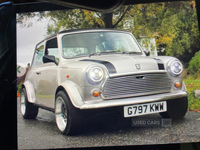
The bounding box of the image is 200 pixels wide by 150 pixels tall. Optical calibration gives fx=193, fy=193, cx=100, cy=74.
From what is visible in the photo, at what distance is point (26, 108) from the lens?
88.2 inches

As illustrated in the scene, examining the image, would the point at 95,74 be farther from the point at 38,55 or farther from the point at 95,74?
the point at 38,55

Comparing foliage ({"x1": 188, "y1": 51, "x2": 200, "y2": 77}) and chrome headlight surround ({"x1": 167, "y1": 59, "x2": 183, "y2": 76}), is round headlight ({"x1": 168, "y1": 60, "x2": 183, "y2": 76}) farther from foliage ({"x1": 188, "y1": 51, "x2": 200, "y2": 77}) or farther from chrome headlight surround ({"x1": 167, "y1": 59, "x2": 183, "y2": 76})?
foliage ({"x1": 188, "y1": 51, "x2": 200, "y2": 77})

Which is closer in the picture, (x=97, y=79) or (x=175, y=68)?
(x=97, y=79)

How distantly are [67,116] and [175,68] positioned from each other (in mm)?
1267

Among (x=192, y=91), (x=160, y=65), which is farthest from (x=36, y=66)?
(x=192, y=91)

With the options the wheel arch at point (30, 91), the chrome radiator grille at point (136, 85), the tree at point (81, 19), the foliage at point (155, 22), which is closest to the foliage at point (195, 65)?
the foliage at point (155, 22)

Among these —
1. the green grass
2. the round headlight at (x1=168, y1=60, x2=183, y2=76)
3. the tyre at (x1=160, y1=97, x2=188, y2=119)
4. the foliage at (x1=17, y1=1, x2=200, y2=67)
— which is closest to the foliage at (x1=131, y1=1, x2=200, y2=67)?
the foliage at (x1=17, y1=1, x2=200, y2=67)

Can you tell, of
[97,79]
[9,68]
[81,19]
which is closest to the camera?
[97,79]

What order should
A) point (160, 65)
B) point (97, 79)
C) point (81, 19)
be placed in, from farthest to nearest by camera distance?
point (81, 19) → point (160, 65) → point (97, 79)

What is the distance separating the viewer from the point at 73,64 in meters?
2.09

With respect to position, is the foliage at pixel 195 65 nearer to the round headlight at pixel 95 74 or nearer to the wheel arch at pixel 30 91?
the round headlight at pixel 95 74

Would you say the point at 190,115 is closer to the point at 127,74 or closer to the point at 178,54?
the point at 178,54

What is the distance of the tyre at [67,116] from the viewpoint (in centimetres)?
201

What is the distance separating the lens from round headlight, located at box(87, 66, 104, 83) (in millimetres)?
1966
